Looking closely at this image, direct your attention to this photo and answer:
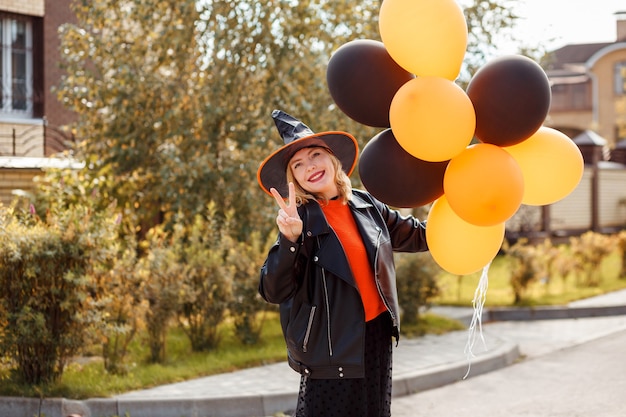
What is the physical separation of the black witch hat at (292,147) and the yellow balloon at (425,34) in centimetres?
50

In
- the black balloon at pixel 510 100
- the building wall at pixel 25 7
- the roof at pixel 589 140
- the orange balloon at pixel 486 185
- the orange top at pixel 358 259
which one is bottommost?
the orange top at pixel 358 259

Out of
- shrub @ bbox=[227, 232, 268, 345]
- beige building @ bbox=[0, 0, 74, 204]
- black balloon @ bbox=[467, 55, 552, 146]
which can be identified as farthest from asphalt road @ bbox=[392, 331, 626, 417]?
beige building @ bbox=[0, 0, 74, 204]

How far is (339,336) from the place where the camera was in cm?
391

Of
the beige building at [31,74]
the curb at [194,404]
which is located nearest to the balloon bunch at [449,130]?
the curb at [194,404]

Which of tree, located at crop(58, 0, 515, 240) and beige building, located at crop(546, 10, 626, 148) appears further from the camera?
beige building, located at crop(546, 10, 626, 148)

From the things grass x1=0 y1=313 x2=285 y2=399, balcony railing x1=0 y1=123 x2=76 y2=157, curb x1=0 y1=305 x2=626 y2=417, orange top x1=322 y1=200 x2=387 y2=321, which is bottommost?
curb x1=0 y1=305 x2=626 y2=417

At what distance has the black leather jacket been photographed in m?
3.88

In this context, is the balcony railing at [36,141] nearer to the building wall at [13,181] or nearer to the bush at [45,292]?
the building wall at [13,181]

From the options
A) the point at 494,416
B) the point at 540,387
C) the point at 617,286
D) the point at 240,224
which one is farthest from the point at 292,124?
the point at 617,286

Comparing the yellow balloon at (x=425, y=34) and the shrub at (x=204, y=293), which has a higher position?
the yellow balloon at (x=425, y=34)

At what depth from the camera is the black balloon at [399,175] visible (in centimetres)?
407

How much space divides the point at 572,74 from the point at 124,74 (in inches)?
1729

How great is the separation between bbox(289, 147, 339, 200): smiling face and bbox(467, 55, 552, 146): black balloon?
2.37ft

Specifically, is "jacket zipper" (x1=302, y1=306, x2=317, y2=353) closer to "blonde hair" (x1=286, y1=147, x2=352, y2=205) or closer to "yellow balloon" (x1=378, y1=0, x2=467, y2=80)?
"blonde hair" (x1=286, y1=147, x2=352, y2=205)
